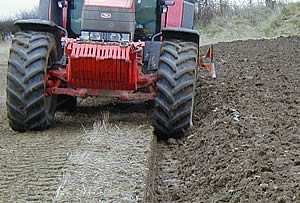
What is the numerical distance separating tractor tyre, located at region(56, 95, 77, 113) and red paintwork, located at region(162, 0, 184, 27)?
5.24 feet

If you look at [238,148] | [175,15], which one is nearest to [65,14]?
[175,15]

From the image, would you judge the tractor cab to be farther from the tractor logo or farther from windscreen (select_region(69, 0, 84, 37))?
windscreen (select_region(69, 0, 84, 37))

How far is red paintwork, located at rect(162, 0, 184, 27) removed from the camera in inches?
339

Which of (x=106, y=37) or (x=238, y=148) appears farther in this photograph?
(x=106, y=37)

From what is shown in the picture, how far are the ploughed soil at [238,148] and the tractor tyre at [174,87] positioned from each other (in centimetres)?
24

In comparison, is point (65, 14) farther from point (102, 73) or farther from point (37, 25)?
point (102, 73)

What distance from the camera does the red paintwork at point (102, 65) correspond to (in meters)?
7.13

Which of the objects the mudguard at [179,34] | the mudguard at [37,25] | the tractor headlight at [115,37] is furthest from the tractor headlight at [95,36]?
the mudguard at [179,34]

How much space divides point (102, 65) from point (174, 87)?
0.81 meters

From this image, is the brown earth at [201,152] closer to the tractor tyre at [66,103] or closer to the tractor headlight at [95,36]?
the tractor tyre at [66,103]

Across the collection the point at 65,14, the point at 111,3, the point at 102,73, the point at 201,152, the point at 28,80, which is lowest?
the point at 201,152

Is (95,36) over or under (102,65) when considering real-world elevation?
over

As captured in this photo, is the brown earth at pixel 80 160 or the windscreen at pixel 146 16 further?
the windscreen at pixel 146 16

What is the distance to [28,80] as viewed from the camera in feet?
24.1
